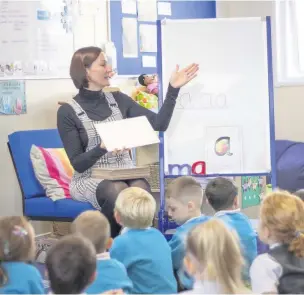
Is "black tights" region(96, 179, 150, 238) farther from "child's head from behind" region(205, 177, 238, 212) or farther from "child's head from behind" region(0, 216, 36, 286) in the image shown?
"child's head from behind" region(0, 216, 36, 286)

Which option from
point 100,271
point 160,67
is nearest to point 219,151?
point 160,67

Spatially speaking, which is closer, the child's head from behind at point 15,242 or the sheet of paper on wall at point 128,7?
the child's head from behind at point 15,242

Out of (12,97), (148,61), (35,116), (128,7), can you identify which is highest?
(128,7)

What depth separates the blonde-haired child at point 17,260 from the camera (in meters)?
1.91

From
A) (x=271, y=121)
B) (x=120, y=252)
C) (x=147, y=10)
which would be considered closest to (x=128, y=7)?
(x=147, y=10)

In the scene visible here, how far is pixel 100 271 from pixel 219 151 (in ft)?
4.76

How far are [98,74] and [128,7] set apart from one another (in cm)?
152

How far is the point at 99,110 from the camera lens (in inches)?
126

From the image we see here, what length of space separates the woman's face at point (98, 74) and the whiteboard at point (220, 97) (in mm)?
313

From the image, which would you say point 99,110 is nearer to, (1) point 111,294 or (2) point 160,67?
(2) point 160,67

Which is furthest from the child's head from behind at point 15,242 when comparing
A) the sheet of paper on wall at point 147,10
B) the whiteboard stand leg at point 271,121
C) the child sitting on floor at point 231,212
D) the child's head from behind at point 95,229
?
the sheet of paper on wall at point 147,10

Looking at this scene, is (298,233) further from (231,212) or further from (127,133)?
(127,133)

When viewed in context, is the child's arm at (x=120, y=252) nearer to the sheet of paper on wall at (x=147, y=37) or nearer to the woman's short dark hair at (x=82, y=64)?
the woman's short dark hair at (x=82, y=64)

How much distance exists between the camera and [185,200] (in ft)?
9.26
